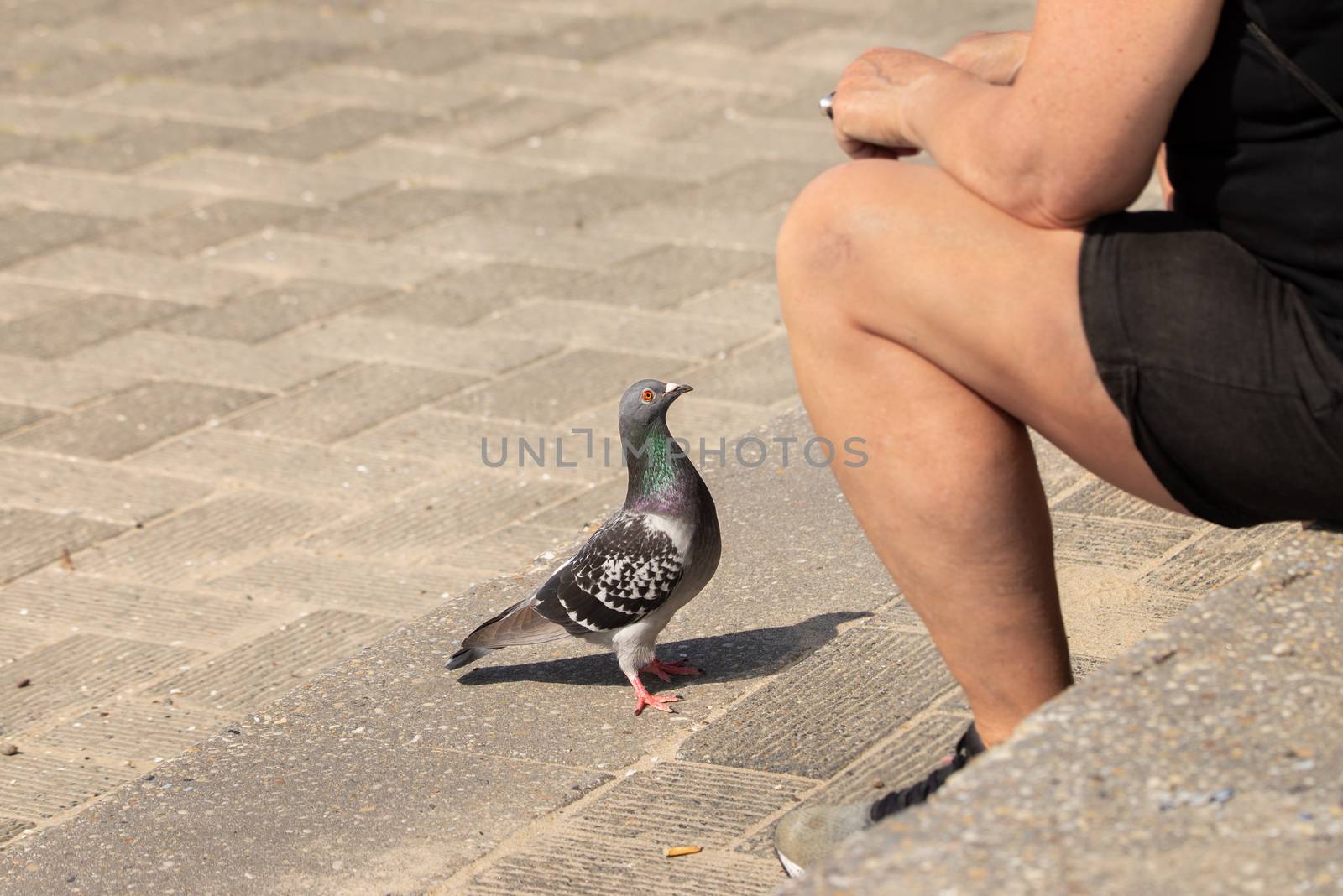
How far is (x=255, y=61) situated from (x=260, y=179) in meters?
1.63

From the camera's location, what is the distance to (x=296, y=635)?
366cm

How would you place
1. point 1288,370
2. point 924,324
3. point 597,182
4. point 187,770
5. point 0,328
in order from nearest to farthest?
point 1288,370 → point 924,324 → point 187,770 → point 0,328 → point 597,182

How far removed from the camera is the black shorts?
74.3 inches

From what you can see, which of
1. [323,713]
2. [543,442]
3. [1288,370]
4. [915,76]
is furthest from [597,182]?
[1288,370]

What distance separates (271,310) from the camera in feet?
17.9

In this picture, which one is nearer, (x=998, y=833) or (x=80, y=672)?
(x=998, y=833)

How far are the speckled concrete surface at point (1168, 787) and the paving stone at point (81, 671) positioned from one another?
7.26 ft

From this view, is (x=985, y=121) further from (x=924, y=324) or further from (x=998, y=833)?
(x=998, y=833)

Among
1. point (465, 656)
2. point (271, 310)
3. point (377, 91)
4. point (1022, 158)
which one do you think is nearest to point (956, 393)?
point (1022, 158)

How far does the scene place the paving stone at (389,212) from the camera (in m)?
6.05

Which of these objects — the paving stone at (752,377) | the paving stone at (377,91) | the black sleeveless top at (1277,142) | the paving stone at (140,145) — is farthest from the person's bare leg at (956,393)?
the paving stone at (377,91)

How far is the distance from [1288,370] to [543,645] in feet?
5.58

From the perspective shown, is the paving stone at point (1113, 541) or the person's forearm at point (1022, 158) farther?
the paving stone at point (1113, 541)

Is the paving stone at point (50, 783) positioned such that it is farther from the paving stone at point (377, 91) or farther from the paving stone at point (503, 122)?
the paving stone at point (377, 91)
